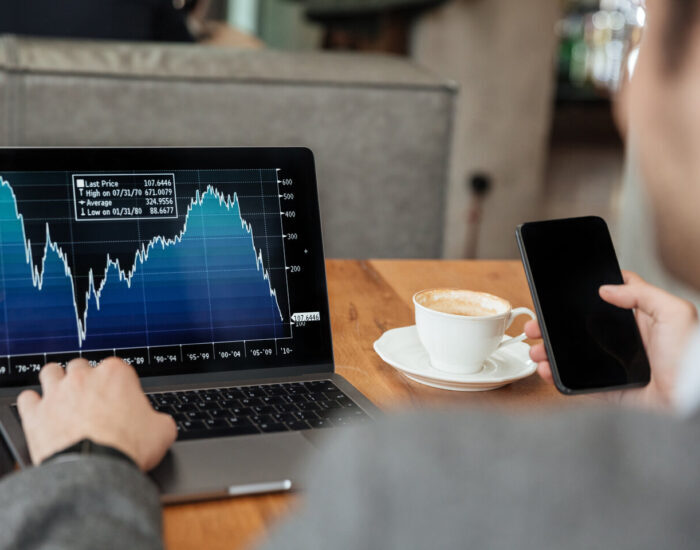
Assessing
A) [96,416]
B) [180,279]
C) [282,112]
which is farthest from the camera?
[282,112]

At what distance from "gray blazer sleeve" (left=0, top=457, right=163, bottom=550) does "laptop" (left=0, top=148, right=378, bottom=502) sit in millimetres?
215

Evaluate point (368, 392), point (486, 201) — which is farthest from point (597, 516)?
point (486, 201)

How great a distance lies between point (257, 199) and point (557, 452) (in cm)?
65

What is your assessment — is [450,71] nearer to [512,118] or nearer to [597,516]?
[512,118]

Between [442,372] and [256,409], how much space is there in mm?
213

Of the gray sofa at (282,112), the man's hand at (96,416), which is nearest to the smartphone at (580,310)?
the man's hand at (96,416)

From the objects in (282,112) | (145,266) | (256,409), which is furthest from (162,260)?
(282,112)

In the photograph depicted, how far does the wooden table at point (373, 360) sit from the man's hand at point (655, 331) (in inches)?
2.0

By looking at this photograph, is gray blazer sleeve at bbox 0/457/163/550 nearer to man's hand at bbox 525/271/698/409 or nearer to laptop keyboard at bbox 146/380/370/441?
laptop keyboard at bbox 146/380/370/441

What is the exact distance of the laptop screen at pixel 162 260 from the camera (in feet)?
2.71

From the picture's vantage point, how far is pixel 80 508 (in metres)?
0.49

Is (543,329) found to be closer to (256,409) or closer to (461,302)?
(461,302)

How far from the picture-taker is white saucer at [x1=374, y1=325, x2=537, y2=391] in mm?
855

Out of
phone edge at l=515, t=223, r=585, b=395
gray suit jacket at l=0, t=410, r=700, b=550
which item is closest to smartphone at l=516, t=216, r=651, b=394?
phone edge at l=515, t=223, r=585, b=395
